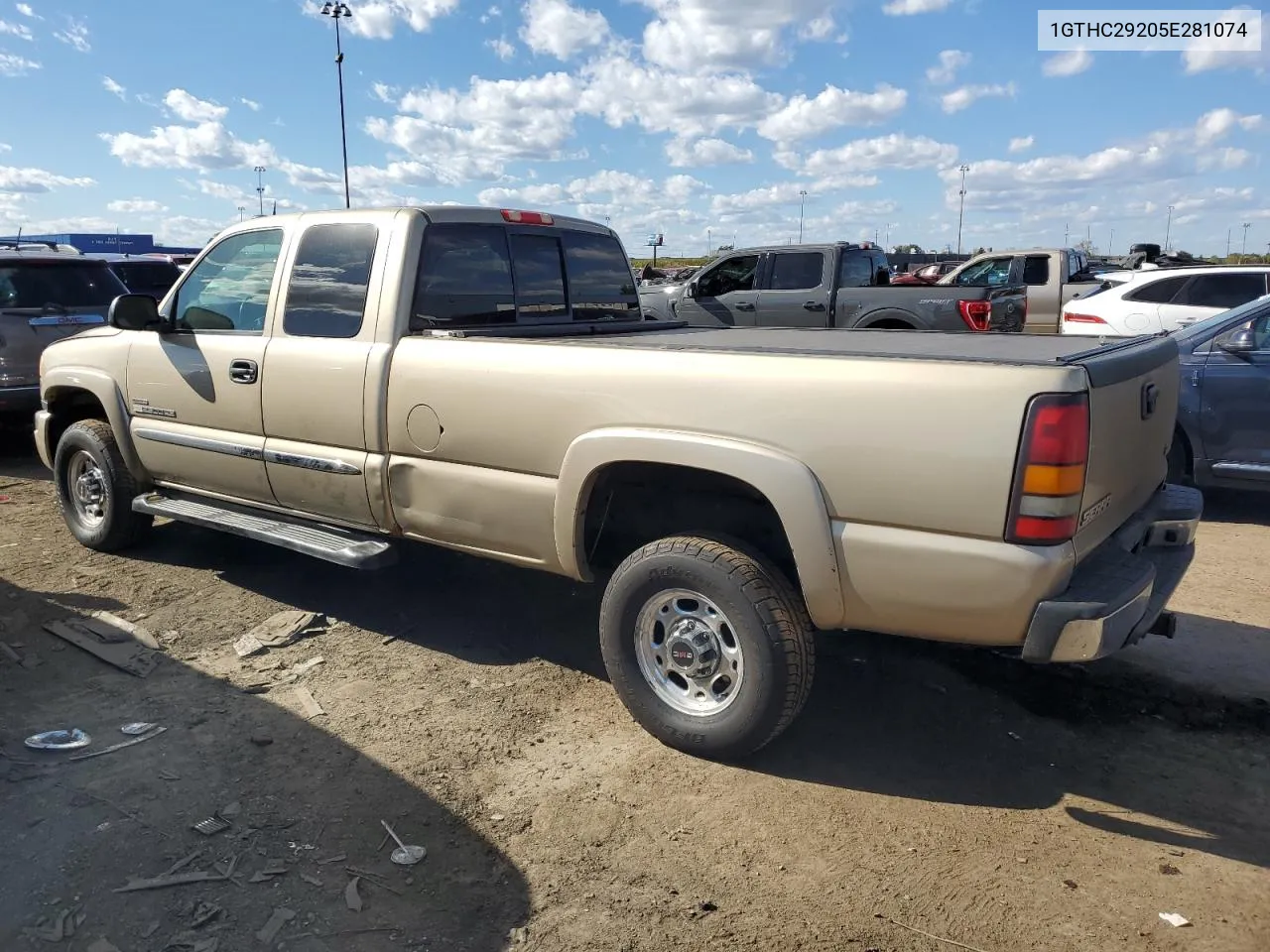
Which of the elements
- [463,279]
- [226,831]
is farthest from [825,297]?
[226,831]

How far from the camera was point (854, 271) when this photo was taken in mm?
11930

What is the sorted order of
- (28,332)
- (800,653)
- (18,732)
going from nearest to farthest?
1. (800,653)
2. (18,732)
3. (28,332)

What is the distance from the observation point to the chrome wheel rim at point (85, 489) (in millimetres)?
5832

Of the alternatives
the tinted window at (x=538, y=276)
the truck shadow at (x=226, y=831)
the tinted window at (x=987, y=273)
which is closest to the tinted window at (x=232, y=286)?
the tinted window at (x=538, y=276)

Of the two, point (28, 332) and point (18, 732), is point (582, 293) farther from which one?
point (28, 332)

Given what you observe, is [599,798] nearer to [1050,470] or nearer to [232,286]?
[1050,470]

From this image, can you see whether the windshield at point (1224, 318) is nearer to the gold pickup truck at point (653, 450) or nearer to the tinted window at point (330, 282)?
the gold pickup truck at point (653, 450)

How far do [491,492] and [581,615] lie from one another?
52.8 inches

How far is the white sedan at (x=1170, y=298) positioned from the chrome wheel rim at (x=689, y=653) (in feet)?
25.0

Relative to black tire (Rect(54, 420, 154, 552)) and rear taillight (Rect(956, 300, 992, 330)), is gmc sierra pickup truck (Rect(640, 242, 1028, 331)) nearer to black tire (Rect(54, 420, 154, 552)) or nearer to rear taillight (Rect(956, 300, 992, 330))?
rear taillight (Rect(956, 300, 992, 330))

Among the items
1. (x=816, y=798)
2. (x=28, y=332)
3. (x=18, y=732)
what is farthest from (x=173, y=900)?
(x=28, y=332)

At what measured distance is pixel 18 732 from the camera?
3701mm

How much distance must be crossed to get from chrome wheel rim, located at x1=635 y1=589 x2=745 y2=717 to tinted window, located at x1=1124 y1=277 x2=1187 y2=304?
27.7 ft

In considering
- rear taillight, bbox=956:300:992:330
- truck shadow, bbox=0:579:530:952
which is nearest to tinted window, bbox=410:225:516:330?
truck shadow, bbox=0:579:530:952
